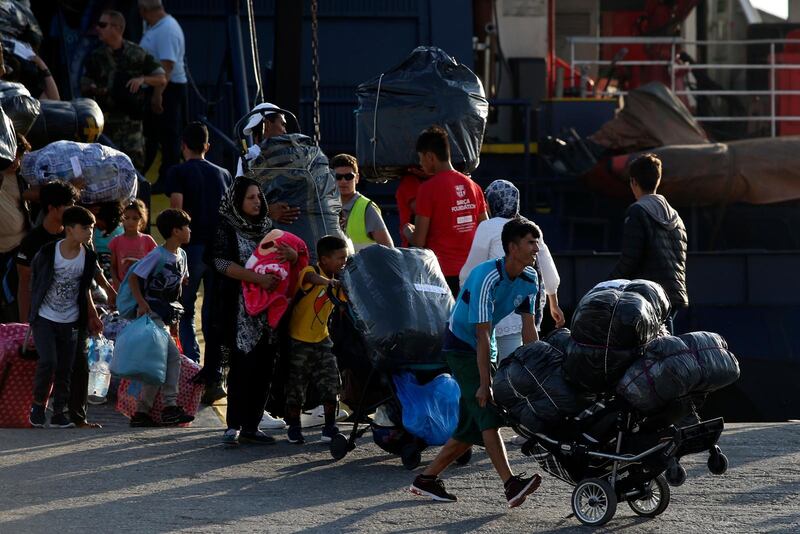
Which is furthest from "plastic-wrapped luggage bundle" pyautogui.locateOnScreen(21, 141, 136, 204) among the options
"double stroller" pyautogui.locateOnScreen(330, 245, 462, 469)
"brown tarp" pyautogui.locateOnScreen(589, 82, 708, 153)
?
"brown tarp" pyautogui.locateOnScreen(589, 82, 708, 153)

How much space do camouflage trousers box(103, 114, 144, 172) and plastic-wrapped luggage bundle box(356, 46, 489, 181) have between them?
10.4 ft

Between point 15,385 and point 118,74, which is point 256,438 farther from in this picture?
point 118,74

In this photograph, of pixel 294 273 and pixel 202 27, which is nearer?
pixel 294 273

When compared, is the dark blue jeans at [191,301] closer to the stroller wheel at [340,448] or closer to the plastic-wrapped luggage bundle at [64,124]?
the plastic-wrapped luggage bundle at [64,124]

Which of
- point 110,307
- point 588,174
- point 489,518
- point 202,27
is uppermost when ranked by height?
point 202,27

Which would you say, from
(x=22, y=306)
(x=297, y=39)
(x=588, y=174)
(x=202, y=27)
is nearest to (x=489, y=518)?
(x=22, y=306)

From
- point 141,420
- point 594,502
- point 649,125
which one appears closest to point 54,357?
point 141,420

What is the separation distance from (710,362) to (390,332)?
1877mm

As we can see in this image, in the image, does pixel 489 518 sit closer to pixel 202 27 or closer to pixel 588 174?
pixel 588 174

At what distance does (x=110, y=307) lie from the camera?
10336mm

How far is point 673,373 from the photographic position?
6.75 meters

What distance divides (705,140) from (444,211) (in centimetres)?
810

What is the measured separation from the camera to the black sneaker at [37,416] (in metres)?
9.26

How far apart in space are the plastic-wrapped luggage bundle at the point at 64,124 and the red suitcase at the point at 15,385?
2.77m
